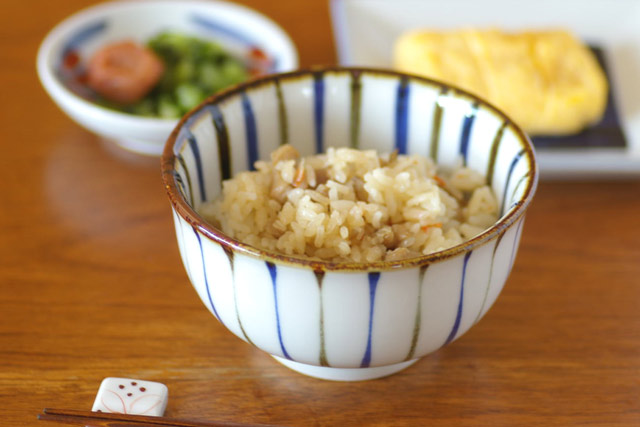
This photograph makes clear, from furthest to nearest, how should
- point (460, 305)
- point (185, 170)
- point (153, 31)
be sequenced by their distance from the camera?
point (153, 31), point (185, 170), point (460, 305)

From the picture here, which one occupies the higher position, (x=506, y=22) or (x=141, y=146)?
(x=506, y=22)

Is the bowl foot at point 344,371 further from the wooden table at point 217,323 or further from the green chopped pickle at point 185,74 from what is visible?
the green chopped pickle at point 185,74

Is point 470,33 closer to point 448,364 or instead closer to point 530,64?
point 530,64

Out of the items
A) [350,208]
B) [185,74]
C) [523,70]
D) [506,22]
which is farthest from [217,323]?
[506,22]

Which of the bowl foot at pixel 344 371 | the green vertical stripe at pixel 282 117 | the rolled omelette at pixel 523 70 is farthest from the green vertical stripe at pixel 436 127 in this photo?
the rolled omelette at pixel 523 70

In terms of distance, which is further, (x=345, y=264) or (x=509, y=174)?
(x=509, y=174)

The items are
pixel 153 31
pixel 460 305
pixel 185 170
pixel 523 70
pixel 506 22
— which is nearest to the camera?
→ pixel 460 305

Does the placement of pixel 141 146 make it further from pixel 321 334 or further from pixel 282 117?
pixel 321 334
